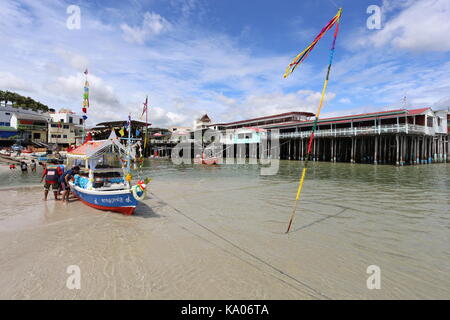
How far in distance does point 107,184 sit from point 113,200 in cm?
208

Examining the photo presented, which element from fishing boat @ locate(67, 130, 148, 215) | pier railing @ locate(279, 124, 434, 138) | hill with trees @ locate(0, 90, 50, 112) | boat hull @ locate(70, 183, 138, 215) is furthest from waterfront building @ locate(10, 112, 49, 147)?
pier railing @ locate(279, 124, 434, 138)

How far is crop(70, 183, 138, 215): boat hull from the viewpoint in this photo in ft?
29.4

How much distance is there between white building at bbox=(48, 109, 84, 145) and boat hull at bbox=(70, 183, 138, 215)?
5000cm

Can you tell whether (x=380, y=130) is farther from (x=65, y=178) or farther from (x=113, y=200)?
(x=65, y=178)

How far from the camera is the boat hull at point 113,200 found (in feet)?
29.4

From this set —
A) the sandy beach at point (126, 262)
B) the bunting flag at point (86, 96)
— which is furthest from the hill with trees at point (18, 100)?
the sandy beach at point (126, 262)

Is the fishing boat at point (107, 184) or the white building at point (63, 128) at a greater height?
the white building at point (63, 128)

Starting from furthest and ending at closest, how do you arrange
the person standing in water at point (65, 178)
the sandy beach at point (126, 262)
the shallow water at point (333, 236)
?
the person standing in water at point (65, 178) → the shallow water at point (333, 236) → the sandy beach at point (126, 262)

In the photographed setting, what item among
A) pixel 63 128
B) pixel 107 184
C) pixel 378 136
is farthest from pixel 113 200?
pixel 63 128

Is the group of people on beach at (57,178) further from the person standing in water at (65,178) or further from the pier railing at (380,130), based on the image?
the pier railing at (380,130)

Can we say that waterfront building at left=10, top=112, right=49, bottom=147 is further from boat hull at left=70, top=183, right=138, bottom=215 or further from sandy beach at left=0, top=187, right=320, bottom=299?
sandy beach at left=0, top=187, right=320, bottom=299

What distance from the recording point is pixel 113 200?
9258mm
